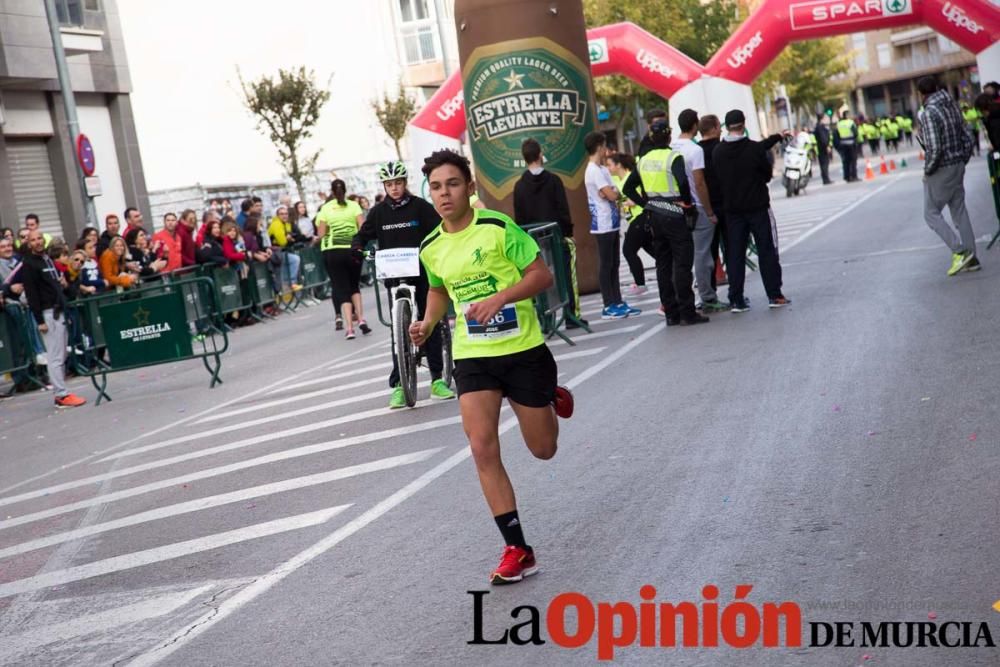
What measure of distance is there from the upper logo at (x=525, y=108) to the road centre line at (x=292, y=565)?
966 cm

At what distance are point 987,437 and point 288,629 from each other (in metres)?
3.92

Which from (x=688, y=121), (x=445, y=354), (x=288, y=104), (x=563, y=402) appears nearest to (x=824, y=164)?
(x=288, y=104)

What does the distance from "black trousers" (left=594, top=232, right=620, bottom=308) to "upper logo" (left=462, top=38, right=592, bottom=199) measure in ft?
10.5

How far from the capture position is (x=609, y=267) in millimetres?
16688

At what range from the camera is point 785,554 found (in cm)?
609

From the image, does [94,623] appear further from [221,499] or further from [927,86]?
[927,86]

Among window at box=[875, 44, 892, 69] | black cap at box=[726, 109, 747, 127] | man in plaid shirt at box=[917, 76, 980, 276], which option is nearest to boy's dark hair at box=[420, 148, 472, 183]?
black cap at box=[726, 109, 747, 127]

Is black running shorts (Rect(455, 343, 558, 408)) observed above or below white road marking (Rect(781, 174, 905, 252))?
above

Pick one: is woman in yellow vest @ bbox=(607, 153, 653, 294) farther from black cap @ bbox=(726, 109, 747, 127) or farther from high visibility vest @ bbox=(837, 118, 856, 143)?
high visibility vest @ bbox=(837, 118, 856, 143)

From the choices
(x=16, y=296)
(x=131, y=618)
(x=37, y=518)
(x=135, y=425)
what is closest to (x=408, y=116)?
(x=16, y=296)

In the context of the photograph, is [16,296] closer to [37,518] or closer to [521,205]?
[521,205]

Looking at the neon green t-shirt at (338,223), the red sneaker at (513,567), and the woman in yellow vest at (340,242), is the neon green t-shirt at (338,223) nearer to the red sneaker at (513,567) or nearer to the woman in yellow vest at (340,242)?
the woman in yellow vest at (340,242)

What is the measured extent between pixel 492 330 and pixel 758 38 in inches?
1041

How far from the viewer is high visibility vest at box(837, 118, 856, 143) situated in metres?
40.1
